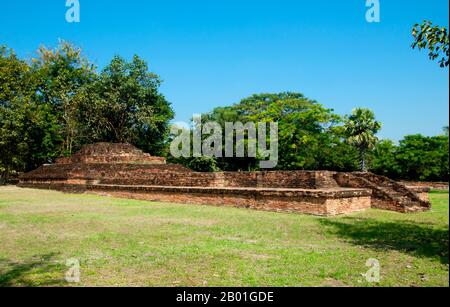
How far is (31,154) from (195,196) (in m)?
21.4

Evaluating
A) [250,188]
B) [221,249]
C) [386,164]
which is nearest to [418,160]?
[386,164]

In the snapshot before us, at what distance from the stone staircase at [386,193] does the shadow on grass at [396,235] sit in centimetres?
260

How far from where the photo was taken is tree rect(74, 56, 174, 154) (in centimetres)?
3150

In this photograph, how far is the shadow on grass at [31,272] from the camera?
4.41 metres

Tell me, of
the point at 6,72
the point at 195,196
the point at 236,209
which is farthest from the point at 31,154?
the point at 236,209

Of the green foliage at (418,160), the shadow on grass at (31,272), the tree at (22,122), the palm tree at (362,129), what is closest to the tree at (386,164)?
the green foliage at (418,160)

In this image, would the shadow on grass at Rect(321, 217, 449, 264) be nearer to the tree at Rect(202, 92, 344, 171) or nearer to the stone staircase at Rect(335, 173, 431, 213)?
the stone staircase at Rect(335, 173, 431, 213)

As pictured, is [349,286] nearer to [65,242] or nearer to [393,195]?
[65,242]

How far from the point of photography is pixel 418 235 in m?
7.45

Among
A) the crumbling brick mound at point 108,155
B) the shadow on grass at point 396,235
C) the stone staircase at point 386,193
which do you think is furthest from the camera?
the crumbling brick mound at point 108,155

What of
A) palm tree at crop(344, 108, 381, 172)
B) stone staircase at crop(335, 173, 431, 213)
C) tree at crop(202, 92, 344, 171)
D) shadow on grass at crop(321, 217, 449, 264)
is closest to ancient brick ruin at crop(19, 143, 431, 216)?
stone staircase at crop(335, 173, 431, 213)

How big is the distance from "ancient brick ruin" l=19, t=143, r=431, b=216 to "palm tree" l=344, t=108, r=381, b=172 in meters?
18.1

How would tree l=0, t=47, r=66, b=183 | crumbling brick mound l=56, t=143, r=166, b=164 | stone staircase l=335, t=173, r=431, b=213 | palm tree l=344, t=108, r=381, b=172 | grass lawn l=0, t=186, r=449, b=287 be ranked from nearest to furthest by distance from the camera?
grass lawn l=0, t=186, r=449, b=287
stone staircase l=335, t=173, r=431, b=213
crumbling brick mound l=56, t=143, r=166, b=164
tree l=0, t=47, r=66, b=183
palm tree l=344, t=108, r=381, b=172

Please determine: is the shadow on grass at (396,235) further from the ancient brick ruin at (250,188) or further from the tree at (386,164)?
the tree at (386,164)
